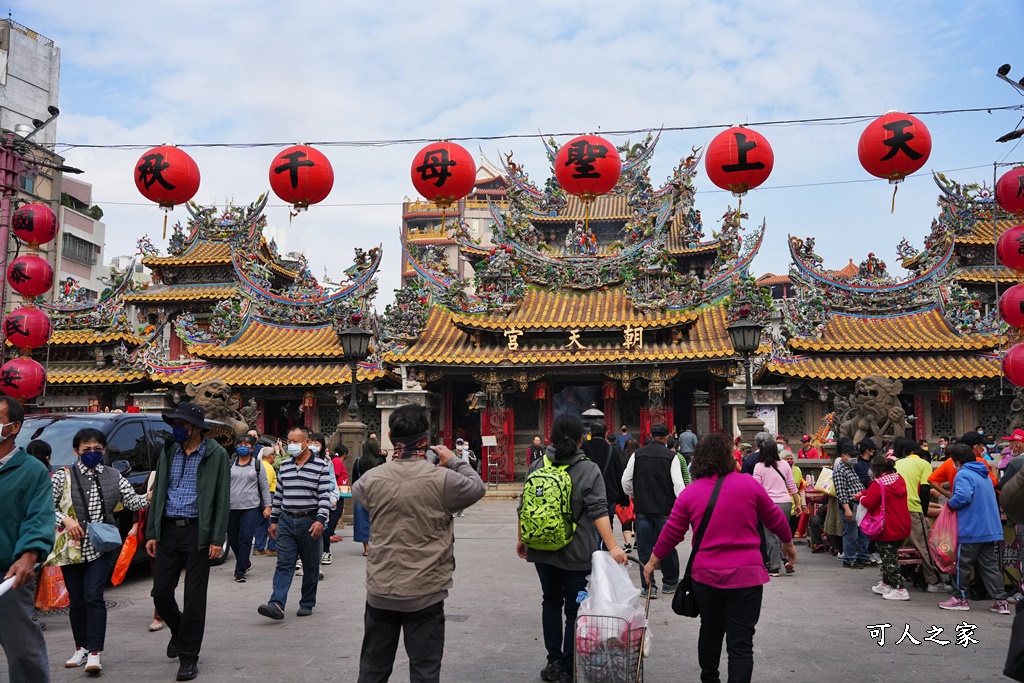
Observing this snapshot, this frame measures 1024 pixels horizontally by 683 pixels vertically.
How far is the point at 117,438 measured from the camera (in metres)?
8.20

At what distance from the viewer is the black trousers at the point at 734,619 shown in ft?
13.3

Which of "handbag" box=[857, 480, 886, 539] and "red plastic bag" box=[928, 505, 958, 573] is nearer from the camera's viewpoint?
"red plastic bag" box=[928, 505, 958, 573]

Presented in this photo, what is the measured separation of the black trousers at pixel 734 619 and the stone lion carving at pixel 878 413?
9.16 metres

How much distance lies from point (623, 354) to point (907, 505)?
11.4 metres

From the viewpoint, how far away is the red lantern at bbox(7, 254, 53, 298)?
16.0m

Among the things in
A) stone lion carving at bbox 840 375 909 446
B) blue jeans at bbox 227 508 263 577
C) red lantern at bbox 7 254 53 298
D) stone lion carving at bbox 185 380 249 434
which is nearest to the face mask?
blue jeans at bbox 227 508 263 577

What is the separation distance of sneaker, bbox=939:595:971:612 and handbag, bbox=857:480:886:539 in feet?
2.53

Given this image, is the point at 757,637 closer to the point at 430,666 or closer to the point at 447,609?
the point at 447,609

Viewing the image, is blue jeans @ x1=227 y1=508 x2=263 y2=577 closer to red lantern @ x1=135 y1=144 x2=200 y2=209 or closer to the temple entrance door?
red lantern @ x1=135 y1=144 x2=200 y2=209

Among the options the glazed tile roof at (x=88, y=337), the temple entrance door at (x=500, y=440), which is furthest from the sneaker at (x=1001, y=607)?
the glazed tile roof at (x=88, y=337)

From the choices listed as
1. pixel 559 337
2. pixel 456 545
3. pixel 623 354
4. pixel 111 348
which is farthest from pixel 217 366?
pixel 456 545

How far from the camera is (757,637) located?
20.1 ft

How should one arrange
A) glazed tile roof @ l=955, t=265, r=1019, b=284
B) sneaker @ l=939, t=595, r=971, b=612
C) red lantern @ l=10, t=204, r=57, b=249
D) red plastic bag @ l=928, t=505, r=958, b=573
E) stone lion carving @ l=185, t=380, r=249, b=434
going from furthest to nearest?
glazed tile roof @ l=955, t=265, r=1019, b=284 < red lantern @ l=10, t=204, r=57, b=249 < stone lion carving @ l=185, t=380, r=249, b=434 < red plastic bag @ l=928, t=505, r=958, b=573 < sneaker @ l=939, t=595, r=971, b=612

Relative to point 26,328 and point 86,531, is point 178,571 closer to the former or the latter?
point 86,531
